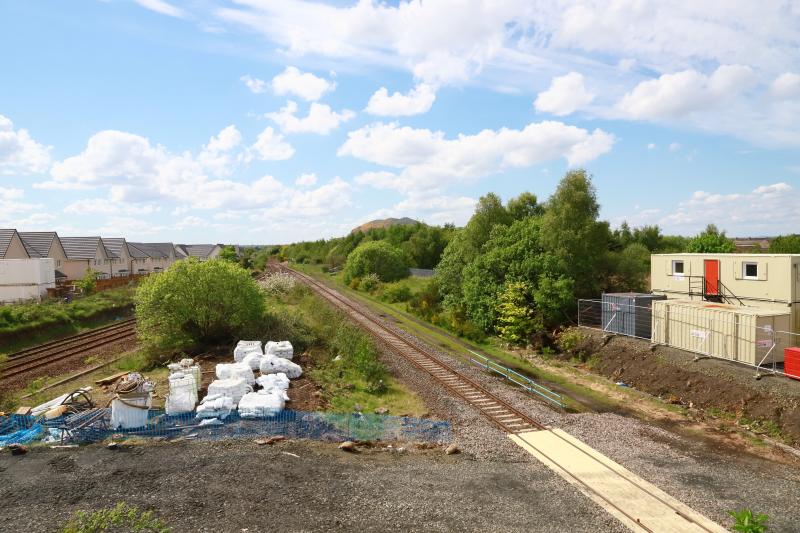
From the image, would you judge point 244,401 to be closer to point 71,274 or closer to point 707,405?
point 707,405

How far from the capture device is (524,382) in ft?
69.1

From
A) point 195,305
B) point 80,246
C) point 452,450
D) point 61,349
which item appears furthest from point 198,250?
point 452,450

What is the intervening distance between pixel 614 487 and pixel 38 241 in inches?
2563

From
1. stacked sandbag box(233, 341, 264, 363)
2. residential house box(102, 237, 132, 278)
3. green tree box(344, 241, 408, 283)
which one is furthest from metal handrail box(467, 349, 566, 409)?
residential house box(102, 237, 132, 278)

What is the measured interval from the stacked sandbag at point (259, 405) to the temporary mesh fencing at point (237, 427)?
6.6 inches

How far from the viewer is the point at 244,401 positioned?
15.8 meters

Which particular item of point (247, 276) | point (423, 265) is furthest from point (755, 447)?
point (423, 265)

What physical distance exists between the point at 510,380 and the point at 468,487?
10.3m

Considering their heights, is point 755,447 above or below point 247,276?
below

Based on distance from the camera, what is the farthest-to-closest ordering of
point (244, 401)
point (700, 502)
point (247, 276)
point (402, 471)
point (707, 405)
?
point (247, 276) → point (707, 405) → point (244, 401) → point (402, 471) → point (700, 502)

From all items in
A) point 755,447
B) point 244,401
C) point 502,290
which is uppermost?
point 502,290

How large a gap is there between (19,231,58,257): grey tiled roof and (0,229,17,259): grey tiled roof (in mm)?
2714

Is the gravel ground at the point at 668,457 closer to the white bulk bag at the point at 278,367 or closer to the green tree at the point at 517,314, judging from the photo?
the white bulk bag at the point at 278,367

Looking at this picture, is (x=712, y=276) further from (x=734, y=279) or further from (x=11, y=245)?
(x=11, y=245)
